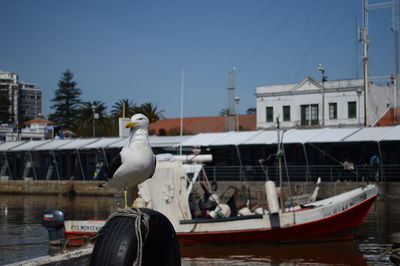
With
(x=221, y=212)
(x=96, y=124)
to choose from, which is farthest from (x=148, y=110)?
(x=221, y=212)

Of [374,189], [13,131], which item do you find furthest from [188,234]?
[13,131]

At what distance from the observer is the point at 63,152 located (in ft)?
169

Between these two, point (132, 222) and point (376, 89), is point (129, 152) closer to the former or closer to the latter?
point (132, 222)

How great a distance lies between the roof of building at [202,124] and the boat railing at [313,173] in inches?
986

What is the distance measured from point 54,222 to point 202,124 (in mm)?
53526

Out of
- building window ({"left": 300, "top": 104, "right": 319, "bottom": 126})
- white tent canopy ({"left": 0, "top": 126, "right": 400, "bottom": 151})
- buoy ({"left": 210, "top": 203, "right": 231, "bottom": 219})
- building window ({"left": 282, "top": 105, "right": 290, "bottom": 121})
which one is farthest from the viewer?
building window ({"left": 282, "top": 105, "right": 290, "bottom": 121})

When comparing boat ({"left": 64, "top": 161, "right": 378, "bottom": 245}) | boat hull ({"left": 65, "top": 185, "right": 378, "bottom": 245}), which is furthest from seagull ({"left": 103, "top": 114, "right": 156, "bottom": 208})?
boat hull ({"left": 65, "top": 185, "right": 378, "bottom": 245})

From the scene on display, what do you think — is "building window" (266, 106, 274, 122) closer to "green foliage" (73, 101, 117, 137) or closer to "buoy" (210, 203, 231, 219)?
"green foliage" (73, 101, 117, 137)

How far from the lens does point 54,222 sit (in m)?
17.9

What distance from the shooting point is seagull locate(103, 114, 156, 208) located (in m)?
7.57

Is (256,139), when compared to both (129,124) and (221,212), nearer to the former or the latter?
(221,212)

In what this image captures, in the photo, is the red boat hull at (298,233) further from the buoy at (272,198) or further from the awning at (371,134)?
the awning at (371,134)

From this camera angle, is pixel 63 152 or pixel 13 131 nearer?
pixel 63 152

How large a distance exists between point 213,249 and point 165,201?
224cm
